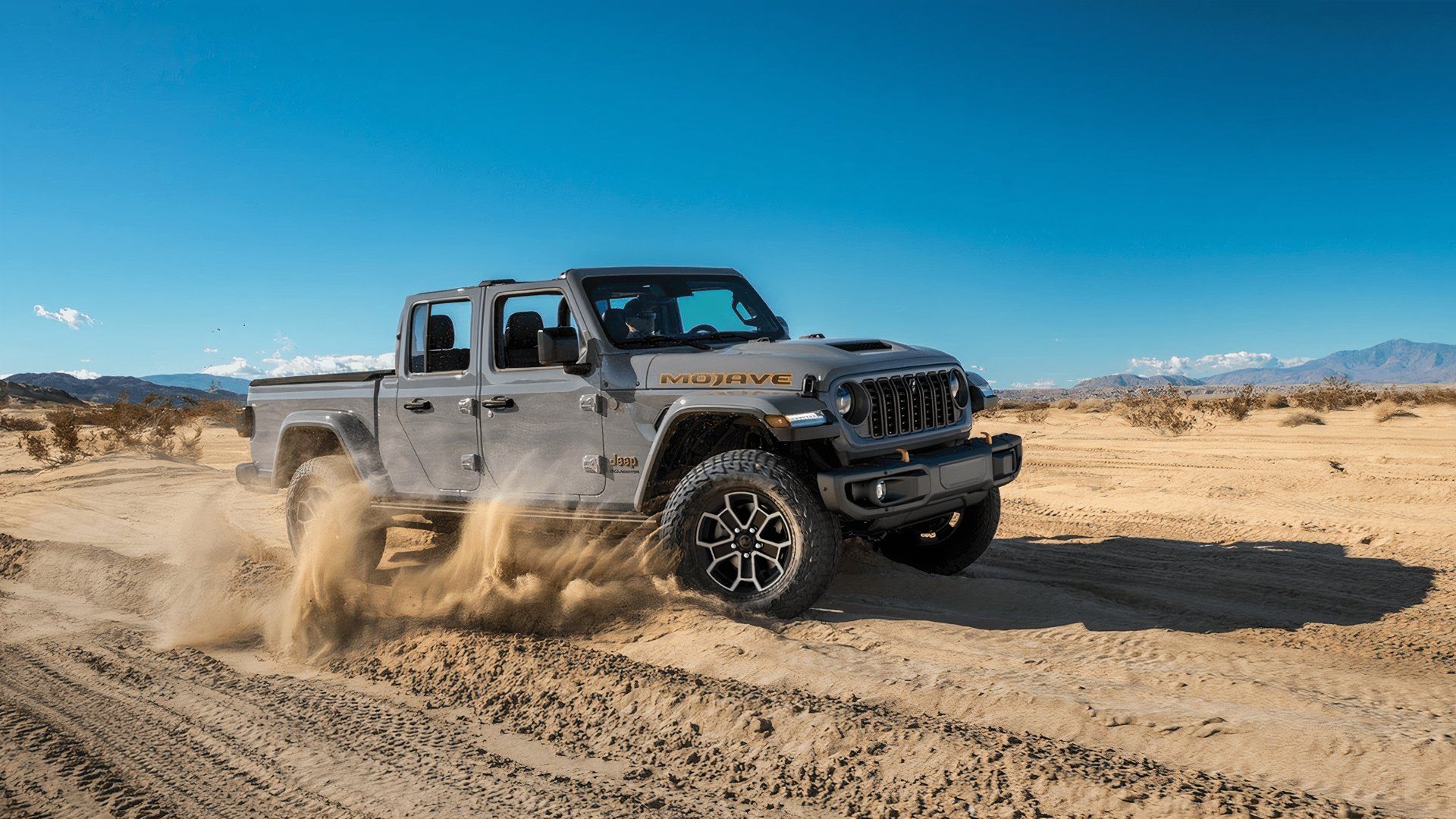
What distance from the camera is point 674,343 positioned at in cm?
568

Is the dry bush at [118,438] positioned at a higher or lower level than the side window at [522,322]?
lower

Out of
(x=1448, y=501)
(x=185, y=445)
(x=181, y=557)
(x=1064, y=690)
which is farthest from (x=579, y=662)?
(x=185, y=445)

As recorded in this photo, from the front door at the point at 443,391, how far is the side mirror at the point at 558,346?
0.84 meters

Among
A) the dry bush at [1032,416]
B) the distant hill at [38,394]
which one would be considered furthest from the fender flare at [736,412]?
the distant hill at [38,394]

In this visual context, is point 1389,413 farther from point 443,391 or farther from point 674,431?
point 443,391

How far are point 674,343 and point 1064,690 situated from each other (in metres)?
3.05

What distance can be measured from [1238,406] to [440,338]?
23.0m

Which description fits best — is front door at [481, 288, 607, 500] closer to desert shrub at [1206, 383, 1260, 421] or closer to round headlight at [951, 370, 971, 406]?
round headlight at [951, 370, 971, 406]

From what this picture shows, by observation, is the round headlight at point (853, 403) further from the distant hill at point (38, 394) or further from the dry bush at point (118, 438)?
the distant hill at point (38, 394)

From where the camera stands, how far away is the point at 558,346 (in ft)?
17.2

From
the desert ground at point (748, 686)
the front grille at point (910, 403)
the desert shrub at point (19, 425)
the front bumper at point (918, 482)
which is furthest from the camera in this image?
the desert shrub at point (19, 425)

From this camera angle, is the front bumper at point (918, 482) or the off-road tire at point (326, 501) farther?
the off-road tire at point (326, 501)

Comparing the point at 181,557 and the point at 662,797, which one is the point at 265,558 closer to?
the point at 181,557

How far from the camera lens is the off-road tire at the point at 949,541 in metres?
6.00
